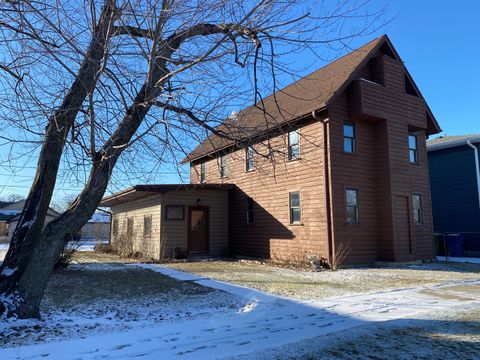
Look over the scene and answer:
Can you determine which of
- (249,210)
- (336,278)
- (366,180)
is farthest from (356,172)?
(249,210)

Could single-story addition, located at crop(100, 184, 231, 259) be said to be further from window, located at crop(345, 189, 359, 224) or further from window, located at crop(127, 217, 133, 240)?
window, located at crop(345, 189, 359, 224)

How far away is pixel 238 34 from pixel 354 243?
9.88 m

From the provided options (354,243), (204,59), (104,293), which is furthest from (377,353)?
(354,243)

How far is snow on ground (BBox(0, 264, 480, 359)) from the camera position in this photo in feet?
15.3

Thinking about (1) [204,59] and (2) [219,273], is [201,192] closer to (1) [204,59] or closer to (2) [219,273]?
(2) [219,273]

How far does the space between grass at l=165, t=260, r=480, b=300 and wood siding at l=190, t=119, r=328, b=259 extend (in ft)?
6.45

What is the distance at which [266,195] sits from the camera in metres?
17.1

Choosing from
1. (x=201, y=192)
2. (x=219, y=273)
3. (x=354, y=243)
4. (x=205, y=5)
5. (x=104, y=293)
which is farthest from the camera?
(x=201, y=192)

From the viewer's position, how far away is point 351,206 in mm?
14445

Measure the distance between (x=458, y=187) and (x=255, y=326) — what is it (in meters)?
19.1

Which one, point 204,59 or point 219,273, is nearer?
point 204,59

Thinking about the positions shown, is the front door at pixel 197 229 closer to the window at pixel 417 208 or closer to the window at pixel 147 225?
the window at pixel 147 225

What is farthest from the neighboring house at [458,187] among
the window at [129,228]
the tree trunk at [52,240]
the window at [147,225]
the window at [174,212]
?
the tree trunk at [52,240]

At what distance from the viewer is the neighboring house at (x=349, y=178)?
46.0ft
